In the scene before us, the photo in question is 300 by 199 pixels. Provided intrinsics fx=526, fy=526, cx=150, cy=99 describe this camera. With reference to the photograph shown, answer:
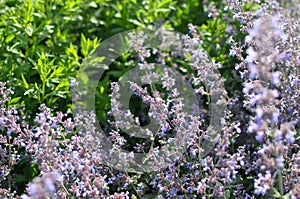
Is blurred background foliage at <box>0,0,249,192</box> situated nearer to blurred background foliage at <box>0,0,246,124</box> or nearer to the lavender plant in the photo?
blurred background foliage at <box>0,0,246,124</box>

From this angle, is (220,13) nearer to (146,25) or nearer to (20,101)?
(146,25)

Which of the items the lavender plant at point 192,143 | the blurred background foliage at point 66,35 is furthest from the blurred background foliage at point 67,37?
the lavender plant at point 192,143

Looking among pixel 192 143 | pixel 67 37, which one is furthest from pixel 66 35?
pixel 192 143

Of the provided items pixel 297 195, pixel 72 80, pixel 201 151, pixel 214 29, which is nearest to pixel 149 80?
pixel 72 80

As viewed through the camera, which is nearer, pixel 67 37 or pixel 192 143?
pixel 192 143

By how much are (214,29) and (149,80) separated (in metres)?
1.29

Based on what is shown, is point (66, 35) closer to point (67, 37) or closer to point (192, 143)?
point (67, 37)

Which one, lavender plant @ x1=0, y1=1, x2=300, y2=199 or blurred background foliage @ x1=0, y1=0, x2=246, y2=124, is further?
blurred background foliage @ x1=0, y1=0, x2=246, y2=124

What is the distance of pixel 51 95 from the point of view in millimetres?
4637

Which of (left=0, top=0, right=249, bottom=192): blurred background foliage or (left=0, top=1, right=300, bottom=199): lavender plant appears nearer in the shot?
(left=0, top=1, right=300, bottom=199): lavender plant

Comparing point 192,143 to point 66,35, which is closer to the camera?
point 192,143

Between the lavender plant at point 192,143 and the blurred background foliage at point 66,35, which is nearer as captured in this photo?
the lavender plant at point 192,143

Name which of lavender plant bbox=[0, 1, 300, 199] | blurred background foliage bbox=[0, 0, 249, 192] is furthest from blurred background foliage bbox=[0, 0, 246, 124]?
lavender plant bbox=[0, 1, 300, 199]

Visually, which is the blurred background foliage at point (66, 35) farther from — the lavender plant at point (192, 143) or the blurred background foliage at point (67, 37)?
the lavender plant at point (192, 143)
